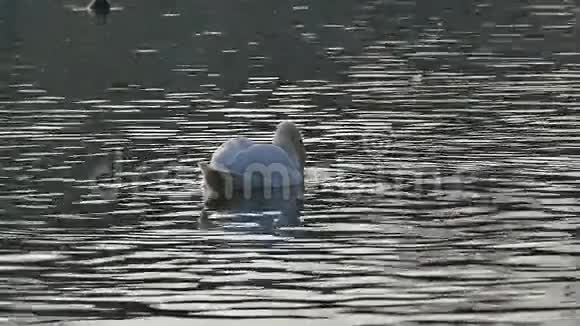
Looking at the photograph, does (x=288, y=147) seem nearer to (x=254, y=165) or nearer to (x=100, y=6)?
(x=254, y=165)

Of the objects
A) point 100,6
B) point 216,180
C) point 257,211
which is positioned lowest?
point 257,211

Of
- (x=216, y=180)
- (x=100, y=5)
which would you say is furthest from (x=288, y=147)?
(x=100, y=5)

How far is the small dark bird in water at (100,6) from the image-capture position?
66.1 meters

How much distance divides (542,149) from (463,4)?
47.0m

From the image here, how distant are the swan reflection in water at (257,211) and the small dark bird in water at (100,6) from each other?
4646cm

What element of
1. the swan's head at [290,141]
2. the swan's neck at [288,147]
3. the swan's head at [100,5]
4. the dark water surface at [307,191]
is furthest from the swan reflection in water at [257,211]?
the swan's head at [100,5]

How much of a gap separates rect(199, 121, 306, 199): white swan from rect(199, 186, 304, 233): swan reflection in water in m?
A: 0.11

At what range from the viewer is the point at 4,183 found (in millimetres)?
20859

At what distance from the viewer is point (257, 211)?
19.0m

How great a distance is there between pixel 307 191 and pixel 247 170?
95 cm

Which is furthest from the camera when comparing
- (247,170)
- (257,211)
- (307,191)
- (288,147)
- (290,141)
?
(290,141)

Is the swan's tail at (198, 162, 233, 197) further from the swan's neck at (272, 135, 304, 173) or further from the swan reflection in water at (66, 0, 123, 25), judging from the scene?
the swan reflection in water at (66, 0, 123, 25)

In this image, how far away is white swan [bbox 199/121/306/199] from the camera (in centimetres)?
Answer: 1988

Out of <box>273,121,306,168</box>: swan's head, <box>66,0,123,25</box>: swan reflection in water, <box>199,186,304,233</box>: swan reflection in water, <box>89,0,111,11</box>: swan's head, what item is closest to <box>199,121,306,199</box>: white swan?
<box>199,186,304,233</box>: swan reflection in water
